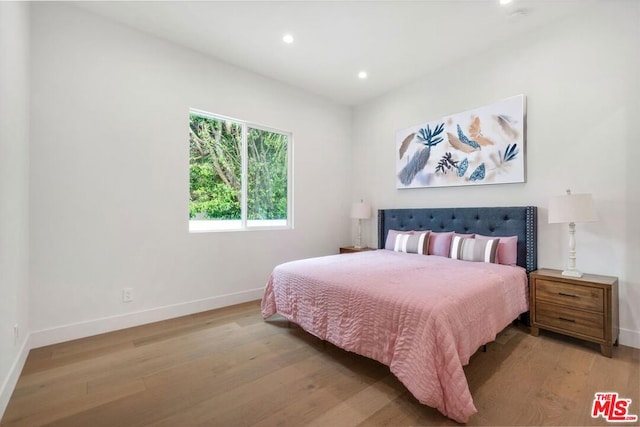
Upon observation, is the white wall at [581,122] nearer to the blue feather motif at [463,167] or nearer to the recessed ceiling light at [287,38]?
the blue feather motif at [463,167]

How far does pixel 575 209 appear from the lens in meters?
2.24

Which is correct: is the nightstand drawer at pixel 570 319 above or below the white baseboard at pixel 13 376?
above

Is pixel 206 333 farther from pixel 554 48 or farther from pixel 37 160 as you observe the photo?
pixel 554 48

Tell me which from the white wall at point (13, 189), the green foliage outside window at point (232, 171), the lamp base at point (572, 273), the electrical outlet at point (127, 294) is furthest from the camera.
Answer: the green foliage outside window at point (232, 171)

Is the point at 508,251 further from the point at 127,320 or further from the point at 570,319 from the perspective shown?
the point at 127,320

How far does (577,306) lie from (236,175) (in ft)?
11.8

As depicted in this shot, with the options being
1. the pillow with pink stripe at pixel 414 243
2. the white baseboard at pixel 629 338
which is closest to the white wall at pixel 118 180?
the pillow with pink stripe at pixel 414 243

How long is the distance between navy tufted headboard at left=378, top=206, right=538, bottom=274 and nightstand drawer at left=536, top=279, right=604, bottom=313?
31cm

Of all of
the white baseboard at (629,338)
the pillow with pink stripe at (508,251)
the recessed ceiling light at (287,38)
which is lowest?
the white baseboard at (629,338)

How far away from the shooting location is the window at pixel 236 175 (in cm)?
325

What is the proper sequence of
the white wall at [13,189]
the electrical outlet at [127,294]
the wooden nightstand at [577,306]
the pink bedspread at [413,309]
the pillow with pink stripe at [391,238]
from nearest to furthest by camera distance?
the pink bedspread at [413,309], the white wall at [13,189], the wooden nightstand at [577,306], the electrical outlet at [127,294], the pillow with pink stripe at [391,238]

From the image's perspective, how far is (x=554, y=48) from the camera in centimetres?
266

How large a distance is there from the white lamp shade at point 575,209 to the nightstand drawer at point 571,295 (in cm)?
54

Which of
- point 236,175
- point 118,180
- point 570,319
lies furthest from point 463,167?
point 118,180
